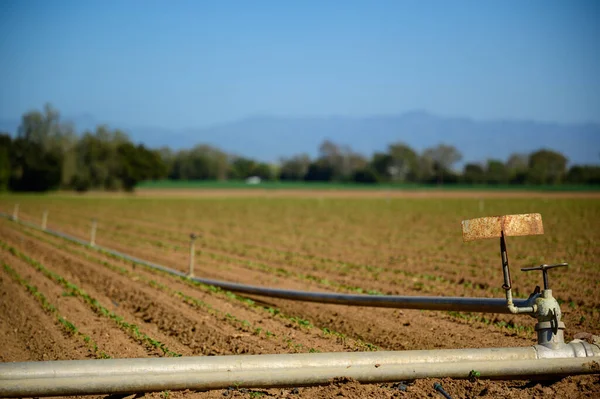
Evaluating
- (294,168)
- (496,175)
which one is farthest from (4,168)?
(496,175)

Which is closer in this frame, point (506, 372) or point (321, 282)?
point (506, 372)

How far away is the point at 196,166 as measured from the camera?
13262 centimetres

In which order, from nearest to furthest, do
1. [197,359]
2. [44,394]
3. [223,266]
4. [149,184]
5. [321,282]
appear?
1. [44,394]
2. [197,359]
3. [321,282]
4. [223,266]
5. [149,184]

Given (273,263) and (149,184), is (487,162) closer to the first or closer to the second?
(149,184)

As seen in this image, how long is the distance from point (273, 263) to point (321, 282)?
4083 millimetres

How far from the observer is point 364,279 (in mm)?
14719

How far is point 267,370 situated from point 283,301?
6841 mm

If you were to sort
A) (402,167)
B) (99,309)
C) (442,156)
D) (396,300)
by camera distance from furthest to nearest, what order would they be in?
(442,156) < (402,167) < (99,309) < (396,300)

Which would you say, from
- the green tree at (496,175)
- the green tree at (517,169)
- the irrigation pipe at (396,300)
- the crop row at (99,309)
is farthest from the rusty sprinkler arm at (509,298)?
the green tree at (496,175)

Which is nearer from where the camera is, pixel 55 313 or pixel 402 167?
pixel 55 313

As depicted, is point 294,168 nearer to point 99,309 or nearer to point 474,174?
point 474,174

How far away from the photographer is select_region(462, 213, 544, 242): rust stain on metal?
590cm

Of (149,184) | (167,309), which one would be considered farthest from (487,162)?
(167,309)

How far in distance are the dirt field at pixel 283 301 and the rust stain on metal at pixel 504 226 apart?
1.33 m
